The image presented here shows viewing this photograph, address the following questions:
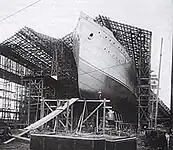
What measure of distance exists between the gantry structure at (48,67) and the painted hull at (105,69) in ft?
0.12

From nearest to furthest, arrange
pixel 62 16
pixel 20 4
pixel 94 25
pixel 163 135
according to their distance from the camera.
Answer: pixel 163 135 < pixel 94 25 < pixel 62 16 < pixel 20 4

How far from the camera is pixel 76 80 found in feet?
5.76

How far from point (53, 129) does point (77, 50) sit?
47cm

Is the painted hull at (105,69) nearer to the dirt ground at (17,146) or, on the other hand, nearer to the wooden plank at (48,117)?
the wooden plank at (48,117)

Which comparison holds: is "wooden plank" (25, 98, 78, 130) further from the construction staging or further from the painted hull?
the painted hull

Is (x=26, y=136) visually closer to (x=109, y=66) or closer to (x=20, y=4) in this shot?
(x=109, y=66)

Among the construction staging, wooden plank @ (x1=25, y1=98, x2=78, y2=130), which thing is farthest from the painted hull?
wooden plank @ (x1=25, y1=98, x2=78, y2=130)

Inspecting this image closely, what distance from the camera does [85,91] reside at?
175 cm

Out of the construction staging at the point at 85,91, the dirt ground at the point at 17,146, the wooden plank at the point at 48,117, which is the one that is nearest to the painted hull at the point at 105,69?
the construction staging at the point at 85,91

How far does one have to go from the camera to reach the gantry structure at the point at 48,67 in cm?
173

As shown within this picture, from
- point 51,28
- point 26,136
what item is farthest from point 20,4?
point 26,136

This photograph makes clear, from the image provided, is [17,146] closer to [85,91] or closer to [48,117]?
[48,117]

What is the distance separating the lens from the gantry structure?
1.73 m

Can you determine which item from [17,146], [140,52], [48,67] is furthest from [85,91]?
[17,146]
